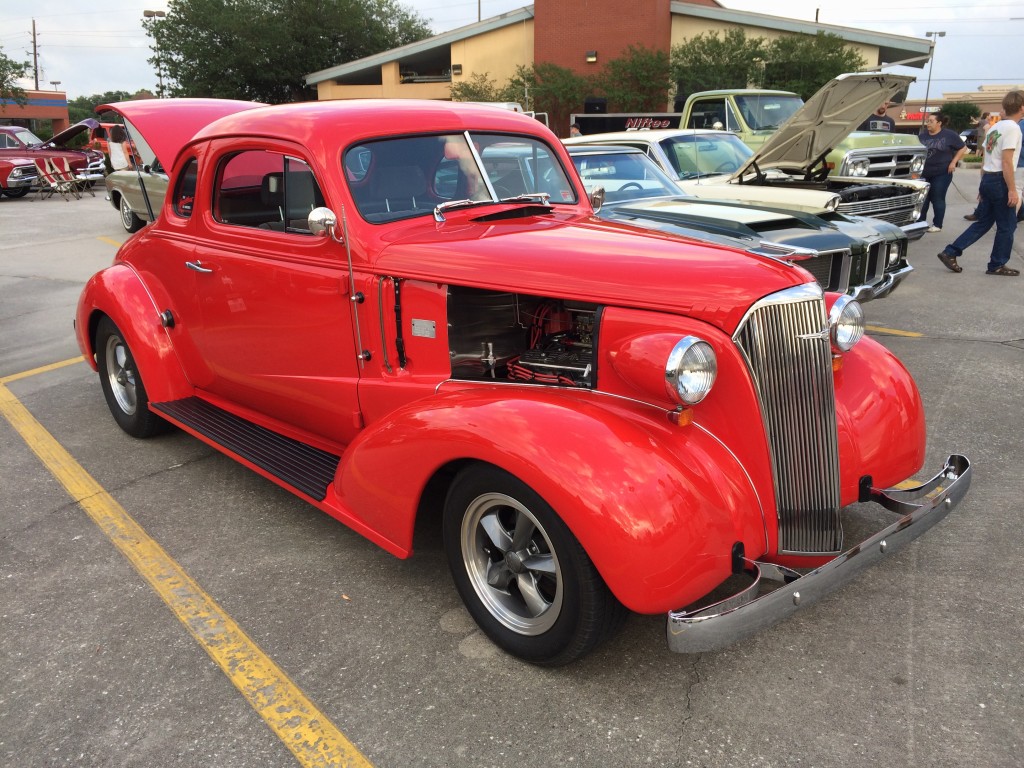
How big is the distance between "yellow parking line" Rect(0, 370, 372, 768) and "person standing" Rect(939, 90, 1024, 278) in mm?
8538

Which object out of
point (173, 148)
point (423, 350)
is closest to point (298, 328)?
point (423, 350)

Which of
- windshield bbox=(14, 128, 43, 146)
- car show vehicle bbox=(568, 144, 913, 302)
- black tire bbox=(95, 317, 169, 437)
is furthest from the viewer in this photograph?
windshield bbox=(14, 128, 43, 146)

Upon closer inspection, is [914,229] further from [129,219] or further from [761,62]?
[761,62]

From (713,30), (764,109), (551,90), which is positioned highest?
(713,30)

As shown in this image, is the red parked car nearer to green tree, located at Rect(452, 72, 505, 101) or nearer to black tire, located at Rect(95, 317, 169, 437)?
black tire, located at Rect(95, 317, 169, 437)

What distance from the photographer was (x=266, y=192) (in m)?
3.87

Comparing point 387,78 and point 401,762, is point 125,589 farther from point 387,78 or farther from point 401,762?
point 387,78

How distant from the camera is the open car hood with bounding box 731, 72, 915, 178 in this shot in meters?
8.16

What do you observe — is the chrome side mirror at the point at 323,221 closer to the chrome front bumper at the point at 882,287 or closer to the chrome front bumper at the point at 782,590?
the chrome front bumper at the point at 782,590

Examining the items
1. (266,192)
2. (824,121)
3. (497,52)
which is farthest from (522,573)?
(497,52)

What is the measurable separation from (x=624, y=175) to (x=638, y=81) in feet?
78.7

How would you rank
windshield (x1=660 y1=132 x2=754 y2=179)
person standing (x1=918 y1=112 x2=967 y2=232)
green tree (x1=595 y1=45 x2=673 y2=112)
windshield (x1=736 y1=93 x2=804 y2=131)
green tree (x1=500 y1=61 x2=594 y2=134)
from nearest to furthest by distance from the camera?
windshield (x1=660 y1=132 x2=754 y2=179) → person standing (x1=918 y1=112 x2=967 y2=232) → windshield (x1=736 y1=93 x2=804 y2=131) → green tree (x1=595 y1=45 x2=673 y2=112) → green tree (x1=500 y1=61 x2=594 y2=134)

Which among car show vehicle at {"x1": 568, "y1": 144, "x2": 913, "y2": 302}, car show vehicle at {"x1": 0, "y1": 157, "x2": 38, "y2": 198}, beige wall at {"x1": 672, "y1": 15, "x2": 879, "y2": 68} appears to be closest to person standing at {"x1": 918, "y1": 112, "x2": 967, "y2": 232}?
car show vehicle at {"x1": 568, "y1": 144, "x2": 913, "y2": 302}

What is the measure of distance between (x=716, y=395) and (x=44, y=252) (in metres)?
12.8
